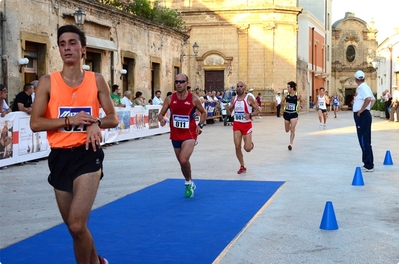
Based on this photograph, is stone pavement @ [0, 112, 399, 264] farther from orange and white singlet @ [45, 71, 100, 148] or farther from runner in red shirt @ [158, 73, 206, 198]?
orange and white singlet @ [45, 71, 100, 148]

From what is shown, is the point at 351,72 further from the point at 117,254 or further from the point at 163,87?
the point at 117,254

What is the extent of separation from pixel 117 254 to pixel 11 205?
11.3 ft

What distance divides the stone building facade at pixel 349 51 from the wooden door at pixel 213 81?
86.5 ft

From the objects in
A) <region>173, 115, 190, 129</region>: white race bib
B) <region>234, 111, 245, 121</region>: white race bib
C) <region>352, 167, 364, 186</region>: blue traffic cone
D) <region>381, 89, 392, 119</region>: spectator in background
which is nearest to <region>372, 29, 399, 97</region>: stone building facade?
<region>381, 89, 392, 119</region>: spectator in background

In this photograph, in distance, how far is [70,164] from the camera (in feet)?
15.9

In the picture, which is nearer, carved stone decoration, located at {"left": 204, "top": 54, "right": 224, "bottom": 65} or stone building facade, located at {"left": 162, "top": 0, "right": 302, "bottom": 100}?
stone building facade, located at {"left": 162, "top": 0, "right": 302, "bottom": 100}

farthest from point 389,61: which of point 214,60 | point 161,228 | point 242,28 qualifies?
point 161,228

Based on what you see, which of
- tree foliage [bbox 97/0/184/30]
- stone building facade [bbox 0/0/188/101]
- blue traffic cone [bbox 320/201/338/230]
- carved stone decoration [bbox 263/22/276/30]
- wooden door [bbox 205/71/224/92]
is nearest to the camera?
blue traffic cone [bbox 320/201/338/230]

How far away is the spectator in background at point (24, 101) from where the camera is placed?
47.2 feet

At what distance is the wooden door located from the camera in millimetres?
47219

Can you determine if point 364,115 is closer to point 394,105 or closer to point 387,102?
point 394,105

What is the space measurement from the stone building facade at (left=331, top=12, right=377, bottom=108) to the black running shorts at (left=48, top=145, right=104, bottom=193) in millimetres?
67042

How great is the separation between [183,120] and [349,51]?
210 ft

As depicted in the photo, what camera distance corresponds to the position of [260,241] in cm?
677
